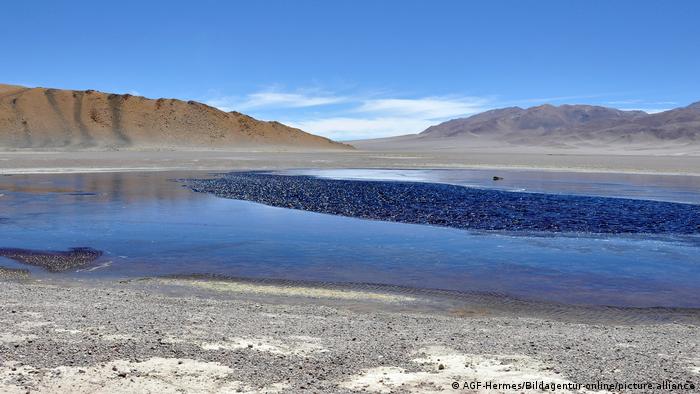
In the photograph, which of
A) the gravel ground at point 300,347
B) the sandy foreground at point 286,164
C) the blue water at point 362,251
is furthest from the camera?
the sandy foreground at point 286,164

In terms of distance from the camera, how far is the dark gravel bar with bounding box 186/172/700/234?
19.4m

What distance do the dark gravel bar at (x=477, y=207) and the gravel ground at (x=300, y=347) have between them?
34.0 feet

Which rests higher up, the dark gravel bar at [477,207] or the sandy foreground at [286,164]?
the sandy foreground at [286,164]

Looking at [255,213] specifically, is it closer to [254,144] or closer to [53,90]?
[254,144]

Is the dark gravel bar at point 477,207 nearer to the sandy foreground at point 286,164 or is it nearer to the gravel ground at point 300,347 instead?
the gravel ground at point 300,347

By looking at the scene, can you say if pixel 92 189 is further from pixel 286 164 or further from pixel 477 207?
pixel 286 164

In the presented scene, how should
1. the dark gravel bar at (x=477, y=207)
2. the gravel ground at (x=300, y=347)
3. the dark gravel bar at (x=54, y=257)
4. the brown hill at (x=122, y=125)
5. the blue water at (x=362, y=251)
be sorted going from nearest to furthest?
the gravel ground at (x=300, y=347) < the blue water at (x=362, y=251) < the dark gravel bar at (x=54, y=257) < the dark gravel bar at (x=477, y=207) < the brown hill at (x=122, y=125)

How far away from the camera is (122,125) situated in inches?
4744

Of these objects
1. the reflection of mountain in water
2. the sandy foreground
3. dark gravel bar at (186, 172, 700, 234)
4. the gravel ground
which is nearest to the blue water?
dark gravel bar at (186, 172, 700, 234)

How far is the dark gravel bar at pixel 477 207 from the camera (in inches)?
764

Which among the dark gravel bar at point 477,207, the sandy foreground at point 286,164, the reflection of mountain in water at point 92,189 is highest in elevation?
the sandy foreground at point 286,164

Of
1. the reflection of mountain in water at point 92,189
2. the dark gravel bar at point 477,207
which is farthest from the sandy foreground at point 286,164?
the dark gravel bar at point 477,207

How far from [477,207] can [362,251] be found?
31.8 ft

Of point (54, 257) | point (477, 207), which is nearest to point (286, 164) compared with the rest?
point (477, 207)
